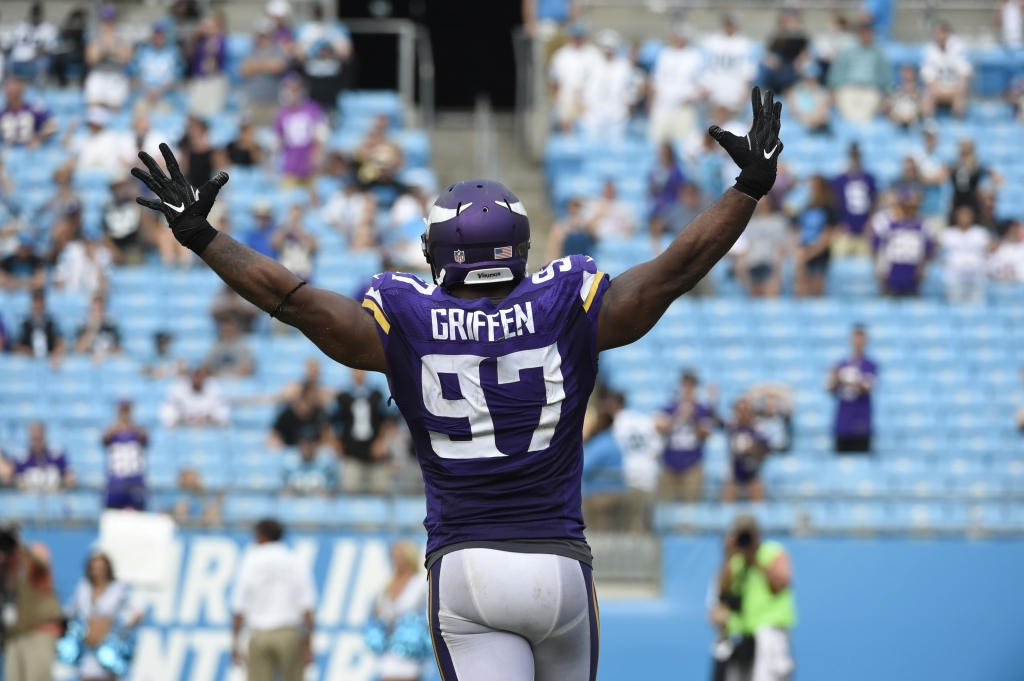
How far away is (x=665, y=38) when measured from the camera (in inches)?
709

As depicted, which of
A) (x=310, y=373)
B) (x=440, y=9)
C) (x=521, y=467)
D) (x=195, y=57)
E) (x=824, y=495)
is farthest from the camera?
(x=440, y=9)

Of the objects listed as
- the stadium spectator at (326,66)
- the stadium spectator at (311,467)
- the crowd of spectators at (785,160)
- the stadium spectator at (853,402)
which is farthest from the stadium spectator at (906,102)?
the stadium spectator at (311,467)

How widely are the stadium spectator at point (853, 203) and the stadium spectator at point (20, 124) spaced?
8.54 metres

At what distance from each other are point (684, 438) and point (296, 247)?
14.6 ft

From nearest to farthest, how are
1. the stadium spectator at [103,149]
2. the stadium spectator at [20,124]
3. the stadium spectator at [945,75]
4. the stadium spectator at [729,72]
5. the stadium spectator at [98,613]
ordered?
the stadium spectator at [98,613] < the stadium spectator at [103,149] < the stadium spectator at [20,124] < the stadium spectator at [729,72] < the stadium spectator at [945,75]

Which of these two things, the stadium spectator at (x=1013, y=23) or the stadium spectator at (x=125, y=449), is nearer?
the stadium spectator at (x=125, y=449)

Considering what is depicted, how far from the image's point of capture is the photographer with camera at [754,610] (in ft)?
31.8

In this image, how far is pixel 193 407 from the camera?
41.4 feet

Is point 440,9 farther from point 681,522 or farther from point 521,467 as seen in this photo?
point 521,467

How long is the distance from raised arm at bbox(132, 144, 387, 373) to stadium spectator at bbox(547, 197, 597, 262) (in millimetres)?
10264

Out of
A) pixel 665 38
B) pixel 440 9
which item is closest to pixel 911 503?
pixel 665 38

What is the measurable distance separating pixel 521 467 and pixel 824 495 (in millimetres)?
7331

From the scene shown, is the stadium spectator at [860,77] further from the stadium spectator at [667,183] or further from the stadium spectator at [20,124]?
the stadium spectator at [20,124]

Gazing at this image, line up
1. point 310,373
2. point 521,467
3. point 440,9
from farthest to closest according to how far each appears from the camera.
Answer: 1. point 440,9
2. point 310,373
3. point 521,467
